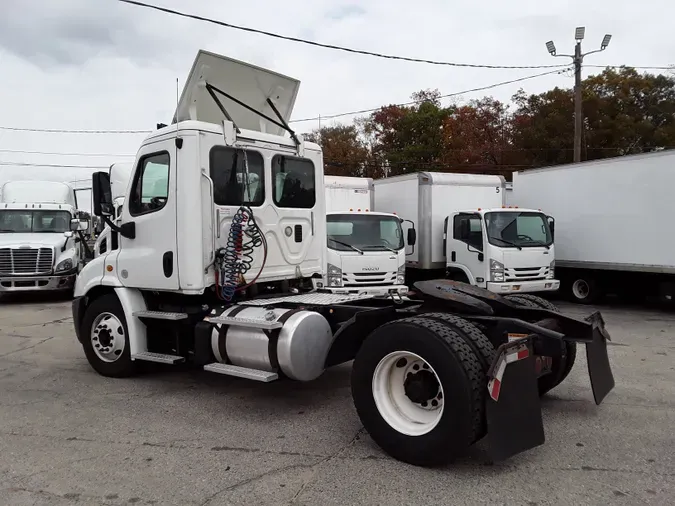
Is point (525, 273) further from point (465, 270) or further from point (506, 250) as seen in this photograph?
point (465, 270)

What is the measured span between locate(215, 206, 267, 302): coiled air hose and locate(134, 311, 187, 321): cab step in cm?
44

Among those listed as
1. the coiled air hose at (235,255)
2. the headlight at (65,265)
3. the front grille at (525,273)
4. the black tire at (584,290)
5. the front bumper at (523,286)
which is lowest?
the black tire at (584,290)

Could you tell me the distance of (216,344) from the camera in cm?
563

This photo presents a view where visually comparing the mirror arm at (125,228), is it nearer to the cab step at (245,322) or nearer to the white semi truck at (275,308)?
the white semi truck at (275,308)

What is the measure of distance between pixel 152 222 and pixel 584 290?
10.7 meters

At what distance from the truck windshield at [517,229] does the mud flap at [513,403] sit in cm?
802

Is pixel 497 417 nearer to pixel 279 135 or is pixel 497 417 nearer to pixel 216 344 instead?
pixel 216 344

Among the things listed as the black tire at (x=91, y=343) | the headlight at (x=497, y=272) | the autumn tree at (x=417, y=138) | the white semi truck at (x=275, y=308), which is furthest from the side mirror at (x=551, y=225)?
the autumn tree at (x=417, y=138)

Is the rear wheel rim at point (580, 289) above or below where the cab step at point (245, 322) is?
below

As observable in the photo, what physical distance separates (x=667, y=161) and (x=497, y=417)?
9696 mm

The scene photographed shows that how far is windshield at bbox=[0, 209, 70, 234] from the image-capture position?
15.2 meters

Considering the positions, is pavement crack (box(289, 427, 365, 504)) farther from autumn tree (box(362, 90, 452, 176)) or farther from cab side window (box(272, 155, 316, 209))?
autumn tree (box(362, 90, 452, 176))

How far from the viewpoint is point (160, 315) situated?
5.87 meters

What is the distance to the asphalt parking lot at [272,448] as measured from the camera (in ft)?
12.2
